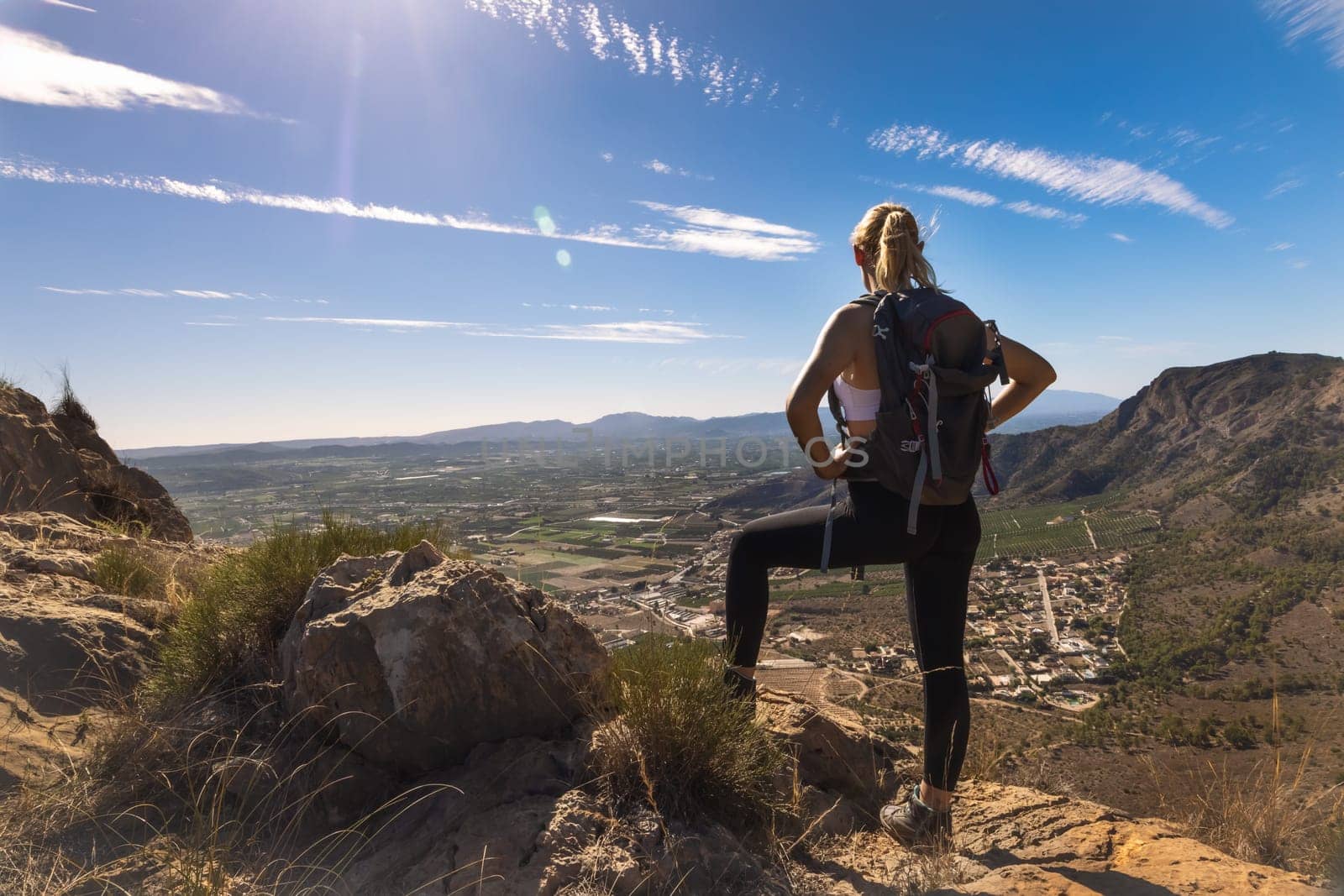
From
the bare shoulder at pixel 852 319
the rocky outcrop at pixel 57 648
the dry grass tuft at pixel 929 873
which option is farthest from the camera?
the rocky outcrop at pixel 57 648

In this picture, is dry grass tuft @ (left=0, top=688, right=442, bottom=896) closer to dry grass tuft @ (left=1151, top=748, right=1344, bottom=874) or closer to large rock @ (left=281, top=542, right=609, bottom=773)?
large rock @ (left=281, top=542, right=609, bottom=773)

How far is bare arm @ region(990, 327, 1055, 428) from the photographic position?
2496 mm

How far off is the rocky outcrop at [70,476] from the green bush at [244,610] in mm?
2745

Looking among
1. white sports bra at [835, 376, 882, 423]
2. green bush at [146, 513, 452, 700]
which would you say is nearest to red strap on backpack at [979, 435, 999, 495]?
white sports bra at [835, 376, 882, 423]

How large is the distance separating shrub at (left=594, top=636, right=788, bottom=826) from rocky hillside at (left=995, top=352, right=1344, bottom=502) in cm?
4952

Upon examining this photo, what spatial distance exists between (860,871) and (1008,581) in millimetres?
32604

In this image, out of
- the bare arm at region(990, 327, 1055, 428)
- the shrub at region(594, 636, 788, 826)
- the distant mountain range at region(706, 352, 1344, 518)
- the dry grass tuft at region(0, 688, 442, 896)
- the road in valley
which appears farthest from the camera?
the distant mountain range at region(706, 352, 1344, 518)

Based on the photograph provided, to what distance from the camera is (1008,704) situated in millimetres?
15938

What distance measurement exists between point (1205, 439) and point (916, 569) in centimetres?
7567

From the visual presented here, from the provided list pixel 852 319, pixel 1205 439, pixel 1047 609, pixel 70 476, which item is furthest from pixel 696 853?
pixel 1205 439

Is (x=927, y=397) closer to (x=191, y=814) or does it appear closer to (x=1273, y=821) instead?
(x=1273, y=821)

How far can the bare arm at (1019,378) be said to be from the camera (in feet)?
8.19

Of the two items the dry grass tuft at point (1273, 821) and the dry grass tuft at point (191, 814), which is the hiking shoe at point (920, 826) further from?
the dry grass tuft at point (191, 814)

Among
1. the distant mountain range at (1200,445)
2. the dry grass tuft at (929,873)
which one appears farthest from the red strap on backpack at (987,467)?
the distant mountain range at (1200,445)
